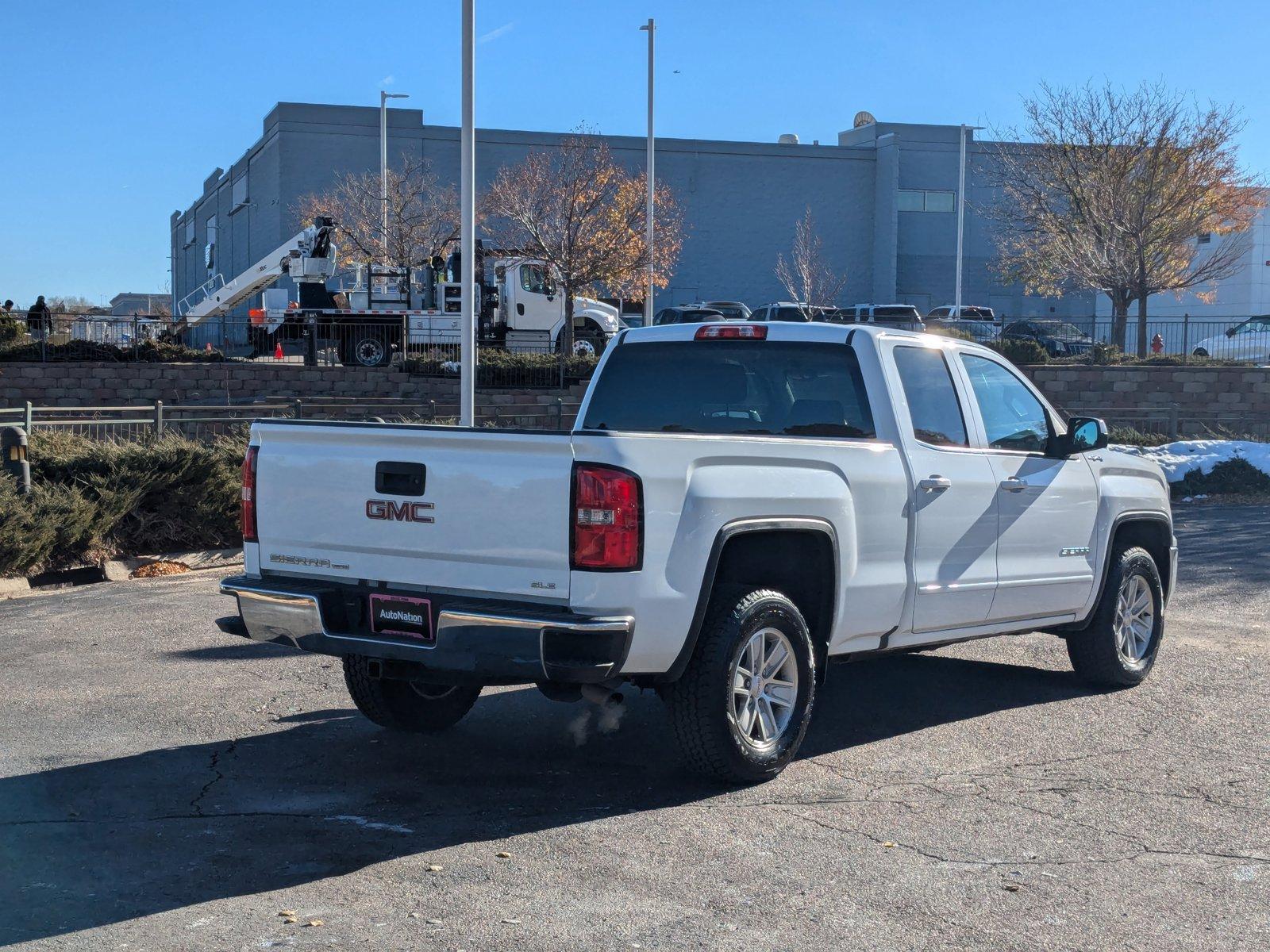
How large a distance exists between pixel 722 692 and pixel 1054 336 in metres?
35.6

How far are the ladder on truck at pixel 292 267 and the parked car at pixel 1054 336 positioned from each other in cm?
1726

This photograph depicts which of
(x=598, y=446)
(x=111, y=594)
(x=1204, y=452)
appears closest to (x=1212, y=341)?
(x=1204, y=452)

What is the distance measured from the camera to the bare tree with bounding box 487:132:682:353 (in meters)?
34.9

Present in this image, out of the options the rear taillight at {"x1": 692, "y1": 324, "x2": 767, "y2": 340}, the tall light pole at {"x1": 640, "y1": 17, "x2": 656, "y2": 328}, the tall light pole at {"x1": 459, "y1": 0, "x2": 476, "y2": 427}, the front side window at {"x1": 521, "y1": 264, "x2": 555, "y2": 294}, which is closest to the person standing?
the front side window at {"x1": 521, "y1": 264, "x2": 555, "y2": 294}

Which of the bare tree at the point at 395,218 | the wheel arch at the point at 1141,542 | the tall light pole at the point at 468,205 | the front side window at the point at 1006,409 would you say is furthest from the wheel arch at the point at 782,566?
the bare tree at the point at 395,218

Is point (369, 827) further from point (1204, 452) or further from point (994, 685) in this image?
point (1204, 452)

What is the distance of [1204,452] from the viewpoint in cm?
2077

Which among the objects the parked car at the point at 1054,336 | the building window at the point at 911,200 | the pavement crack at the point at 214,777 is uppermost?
the building window at the point at 911,200

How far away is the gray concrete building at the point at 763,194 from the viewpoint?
54.3 m

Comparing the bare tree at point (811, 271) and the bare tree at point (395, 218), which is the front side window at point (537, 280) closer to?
the bare tree at point (395, 218)

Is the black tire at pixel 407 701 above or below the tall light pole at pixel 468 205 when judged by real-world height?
below

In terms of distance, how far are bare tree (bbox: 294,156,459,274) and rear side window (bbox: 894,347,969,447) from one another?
125 ft

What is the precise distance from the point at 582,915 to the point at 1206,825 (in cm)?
262

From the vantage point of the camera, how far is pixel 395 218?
46.5 m
